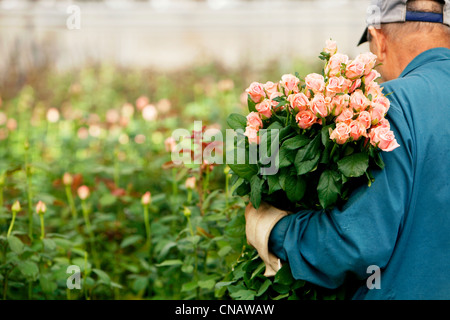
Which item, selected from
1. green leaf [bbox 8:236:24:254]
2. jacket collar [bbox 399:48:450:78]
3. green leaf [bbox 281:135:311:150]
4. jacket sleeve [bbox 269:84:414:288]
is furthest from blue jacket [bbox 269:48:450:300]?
green leaf [bbox 8:236:24:254]

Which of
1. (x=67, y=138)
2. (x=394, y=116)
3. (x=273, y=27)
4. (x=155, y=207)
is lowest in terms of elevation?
(x=155, y=207)

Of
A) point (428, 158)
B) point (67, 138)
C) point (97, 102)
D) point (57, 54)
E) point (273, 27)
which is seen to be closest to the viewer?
point (428, 158)

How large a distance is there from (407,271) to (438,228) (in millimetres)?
155

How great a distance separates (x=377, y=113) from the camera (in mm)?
1511

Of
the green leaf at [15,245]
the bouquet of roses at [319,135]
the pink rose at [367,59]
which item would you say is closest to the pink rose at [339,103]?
the bouquet of roses at [319,135]

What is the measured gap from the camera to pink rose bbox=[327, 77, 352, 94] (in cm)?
156

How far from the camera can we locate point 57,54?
6.56 m

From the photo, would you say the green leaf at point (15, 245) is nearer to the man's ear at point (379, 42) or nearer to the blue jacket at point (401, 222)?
the blue jacket at point (401, 222)

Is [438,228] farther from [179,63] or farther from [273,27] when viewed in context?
[273,27]

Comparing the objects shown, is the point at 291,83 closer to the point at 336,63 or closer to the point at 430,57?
the point at 336,63

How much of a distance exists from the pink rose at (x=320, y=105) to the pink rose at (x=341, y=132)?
0.07 m

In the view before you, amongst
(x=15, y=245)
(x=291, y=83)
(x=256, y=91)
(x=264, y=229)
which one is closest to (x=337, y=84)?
(x=291, y=83)

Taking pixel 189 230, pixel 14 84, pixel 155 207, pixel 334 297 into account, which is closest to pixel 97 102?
pixel 14 84

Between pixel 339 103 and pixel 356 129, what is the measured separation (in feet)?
0.33
